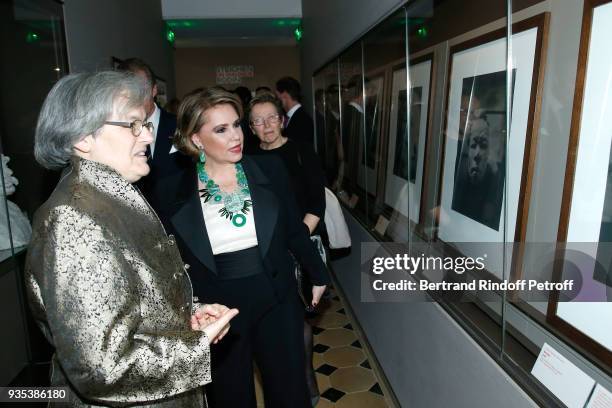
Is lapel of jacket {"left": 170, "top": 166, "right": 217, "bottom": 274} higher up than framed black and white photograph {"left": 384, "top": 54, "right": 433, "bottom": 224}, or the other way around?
framed black and white photograph {"left": 384, "top": 54, "right": 433, "bottom": 224}

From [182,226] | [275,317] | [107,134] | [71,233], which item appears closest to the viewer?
[71,233]

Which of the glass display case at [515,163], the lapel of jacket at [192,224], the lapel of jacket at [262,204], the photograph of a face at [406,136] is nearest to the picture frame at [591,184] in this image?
the glass display case at [515,163]

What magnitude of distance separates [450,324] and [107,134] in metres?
1.46

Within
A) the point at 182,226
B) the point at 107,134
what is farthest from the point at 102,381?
the point at 182,226

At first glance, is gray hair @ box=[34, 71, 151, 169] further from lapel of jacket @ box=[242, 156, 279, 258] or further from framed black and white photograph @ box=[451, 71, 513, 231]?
framed black and white photograph @ box=[451, 71, 513, 231]

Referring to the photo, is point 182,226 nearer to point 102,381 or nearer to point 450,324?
point 102,381

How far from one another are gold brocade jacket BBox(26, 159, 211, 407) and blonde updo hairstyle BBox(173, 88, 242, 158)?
2.91 feet

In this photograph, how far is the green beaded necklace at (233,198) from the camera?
197 centimetres

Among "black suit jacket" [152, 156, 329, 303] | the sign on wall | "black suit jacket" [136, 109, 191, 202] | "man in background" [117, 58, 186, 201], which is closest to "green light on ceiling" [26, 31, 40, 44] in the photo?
"man in background" [117, 58, 186, 201]

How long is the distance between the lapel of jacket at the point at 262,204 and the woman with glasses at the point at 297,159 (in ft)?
1.86

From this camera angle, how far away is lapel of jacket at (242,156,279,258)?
1980 mm

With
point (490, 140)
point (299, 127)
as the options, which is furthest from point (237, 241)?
point (299, 127)

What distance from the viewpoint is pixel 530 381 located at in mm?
1231

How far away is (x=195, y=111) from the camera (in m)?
2.01
